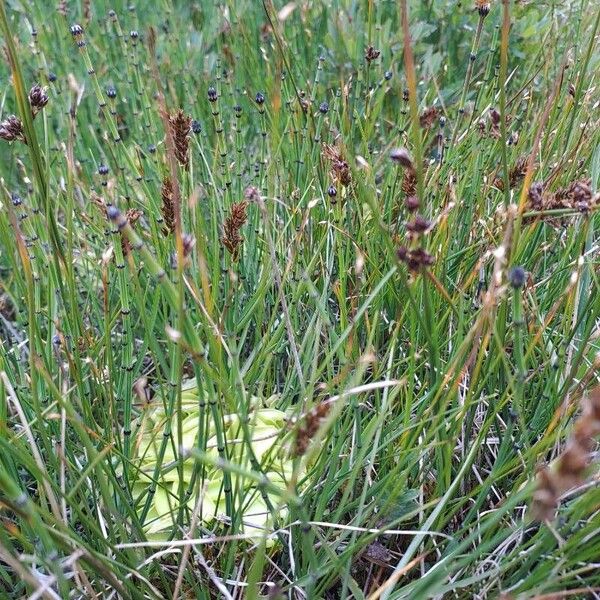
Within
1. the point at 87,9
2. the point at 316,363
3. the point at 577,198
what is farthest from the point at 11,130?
the point at 87,9

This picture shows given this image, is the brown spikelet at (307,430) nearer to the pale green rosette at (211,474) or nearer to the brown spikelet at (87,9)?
the pale green rosette at (211,474)

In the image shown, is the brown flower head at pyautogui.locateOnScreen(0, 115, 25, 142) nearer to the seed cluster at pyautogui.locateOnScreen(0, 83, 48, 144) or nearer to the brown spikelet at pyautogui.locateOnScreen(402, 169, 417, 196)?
the seed cluster at pyautogui.locateOnScreen(0, 83, 48, 144)

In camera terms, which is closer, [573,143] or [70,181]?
[70,181]

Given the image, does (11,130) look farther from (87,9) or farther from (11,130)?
(87,9)

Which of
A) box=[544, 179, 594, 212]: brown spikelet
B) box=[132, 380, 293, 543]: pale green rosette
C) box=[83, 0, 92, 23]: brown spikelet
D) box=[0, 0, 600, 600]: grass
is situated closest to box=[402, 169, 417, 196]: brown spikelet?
box=[0, 0, 600, 600]: grass

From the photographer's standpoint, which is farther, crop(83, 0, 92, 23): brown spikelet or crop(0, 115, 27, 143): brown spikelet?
crop(83, 0, 92, 23): brown spikelet

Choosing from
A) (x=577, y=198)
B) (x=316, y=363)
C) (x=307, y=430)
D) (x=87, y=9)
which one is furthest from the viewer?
(x=87, y=9)

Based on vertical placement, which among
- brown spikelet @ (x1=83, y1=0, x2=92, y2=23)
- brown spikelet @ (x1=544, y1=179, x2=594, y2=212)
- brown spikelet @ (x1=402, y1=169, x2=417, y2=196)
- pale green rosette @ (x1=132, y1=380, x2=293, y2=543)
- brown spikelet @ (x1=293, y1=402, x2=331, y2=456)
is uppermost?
brown spikelet @ (x1=83, y1=0, x2=92, y2=23)

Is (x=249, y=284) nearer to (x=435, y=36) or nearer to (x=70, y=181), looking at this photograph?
(x=70, y=181)

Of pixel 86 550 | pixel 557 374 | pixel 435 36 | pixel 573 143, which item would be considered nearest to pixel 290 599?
pixel 86 550
